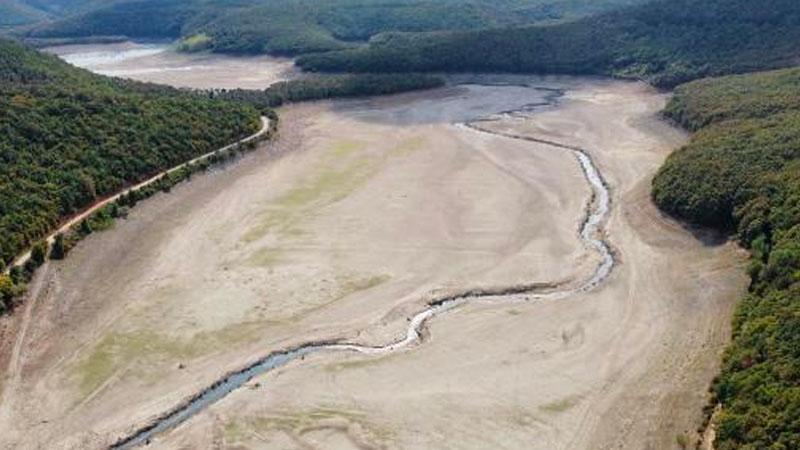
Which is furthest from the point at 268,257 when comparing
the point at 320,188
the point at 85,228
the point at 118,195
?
the point at 118,195

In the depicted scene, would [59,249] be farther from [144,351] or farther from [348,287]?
[348,287]

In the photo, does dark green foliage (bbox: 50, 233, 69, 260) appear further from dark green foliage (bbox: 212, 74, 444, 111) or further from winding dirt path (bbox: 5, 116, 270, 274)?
dark green foliage (bbox: 212, 74, 444, 111)

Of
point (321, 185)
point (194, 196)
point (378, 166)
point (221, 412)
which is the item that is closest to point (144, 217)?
point (194, 196)

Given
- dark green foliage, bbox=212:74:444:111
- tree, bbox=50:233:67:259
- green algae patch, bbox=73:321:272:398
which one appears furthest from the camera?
dark green foliage, bbox=212:74:444:111

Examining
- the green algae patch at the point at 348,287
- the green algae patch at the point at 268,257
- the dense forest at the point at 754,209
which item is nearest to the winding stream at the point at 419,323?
the green algae patch at the point at 348,287

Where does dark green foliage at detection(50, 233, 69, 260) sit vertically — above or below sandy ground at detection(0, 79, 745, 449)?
above

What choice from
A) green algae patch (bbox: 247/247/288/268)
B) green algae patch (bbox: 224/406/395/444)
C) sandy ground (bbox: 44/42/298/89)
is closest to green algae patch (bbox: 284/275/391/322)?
green algae patch (bbox: 247/247/288/268)

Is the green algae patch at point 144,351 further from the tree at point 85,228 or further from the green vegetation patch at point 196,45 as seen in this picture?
the green vegetation patch at point 196,45

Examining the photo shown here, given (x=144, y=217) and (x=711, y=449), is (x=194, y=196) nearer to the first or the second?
(x=144, y=217)
